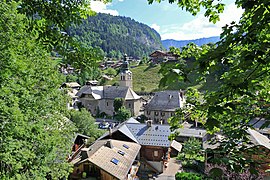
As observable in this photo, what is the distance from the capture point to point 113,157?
15.8m

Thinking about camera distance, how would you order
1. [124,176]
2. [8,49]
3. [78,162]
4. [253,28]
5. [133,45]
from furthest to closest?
[133,45]
[78,162]
[124,176]
[8,49]
[253,28]

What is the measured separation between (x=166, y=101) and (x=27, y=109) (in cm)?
2774

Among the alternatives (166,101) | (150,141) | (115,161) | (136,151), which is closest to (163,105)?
(166,101)

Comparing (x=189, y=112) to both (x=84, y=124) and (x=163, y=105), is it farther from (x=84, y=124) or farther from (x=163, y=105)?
(x=163, y=105)

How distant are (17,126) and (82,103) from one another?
3716 cm

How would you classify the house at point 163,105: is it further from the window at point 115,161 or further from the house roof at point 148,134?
the window at point 115,161

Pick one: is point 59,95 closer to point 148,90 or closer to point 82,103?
point 82,103

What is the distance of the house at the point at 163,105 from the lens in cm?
3478

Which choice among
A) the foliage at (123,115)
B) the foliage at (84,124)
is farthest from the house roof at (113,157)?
the foliage at (123,115)

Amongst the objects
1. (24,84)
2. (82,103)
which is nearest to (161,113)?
(82,103)

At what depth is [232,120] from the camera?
3.49 m

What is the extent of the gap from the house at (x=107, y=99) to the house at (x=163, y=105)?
6.45m

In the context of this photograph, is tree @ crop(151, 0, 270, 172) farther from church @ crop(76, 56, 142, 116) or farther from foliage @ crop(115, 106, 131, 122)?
church @ crop(76, 56, 142, 116)

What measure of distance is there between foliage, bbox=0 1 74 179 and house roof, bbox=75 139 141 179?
292cm
